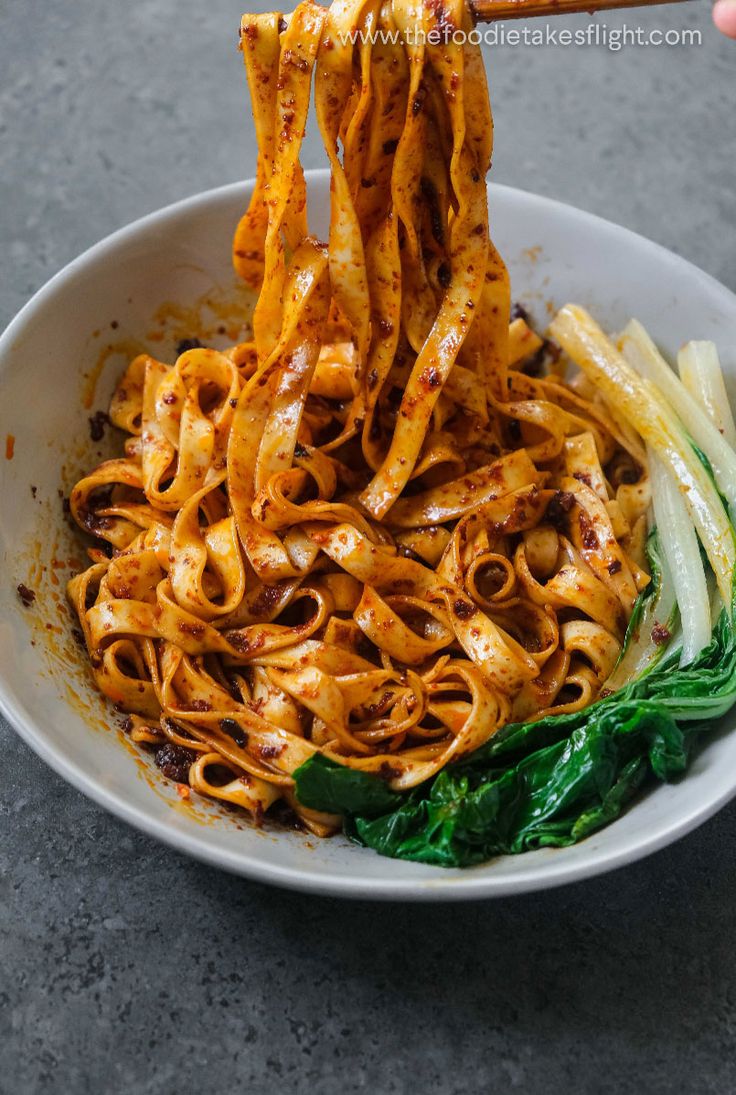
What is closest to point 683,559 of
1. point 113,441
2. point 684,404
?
point 684,404

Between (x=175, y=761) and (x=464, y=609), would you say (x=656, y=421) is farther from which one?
(x=175, y=761)

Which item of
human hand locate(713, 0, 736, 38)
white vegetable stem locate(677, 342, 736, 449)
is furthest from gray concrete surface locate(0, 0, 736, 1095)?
human hand locate(713, 0, 736, 38)

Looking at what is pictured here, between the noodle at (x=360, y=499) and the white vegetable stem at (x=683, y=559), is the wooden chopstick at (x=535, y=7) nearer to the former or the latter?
the noodle at (x=360, y=499)

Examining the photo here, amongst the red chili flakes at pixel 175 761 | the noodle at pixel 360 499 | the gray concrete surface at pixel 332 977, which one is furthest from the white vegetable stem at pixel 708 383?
the red chili flakes at pixel 175 761

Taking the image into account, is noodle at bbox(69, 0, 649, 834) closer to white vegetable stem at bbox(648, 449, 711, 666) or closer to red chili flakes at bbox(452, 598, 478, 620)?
red chili flakes at bbox(452, 598, 478, 620)

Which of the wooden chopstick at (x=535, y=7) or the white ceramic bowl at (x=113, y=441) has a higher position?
the wooden chopstick at (x=535, y=7)

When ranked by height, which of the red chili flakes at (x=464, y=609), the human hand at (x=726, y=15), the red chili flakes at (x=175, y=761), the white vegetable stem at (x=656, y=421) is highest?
the human hand at (x=726, y=15)

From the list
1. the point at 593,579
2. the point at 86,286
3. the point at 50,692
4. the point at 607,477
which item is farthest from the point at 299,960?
the point at 86,286

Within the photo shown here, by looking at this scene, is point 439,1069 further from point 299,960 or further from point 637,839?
point 637,839
